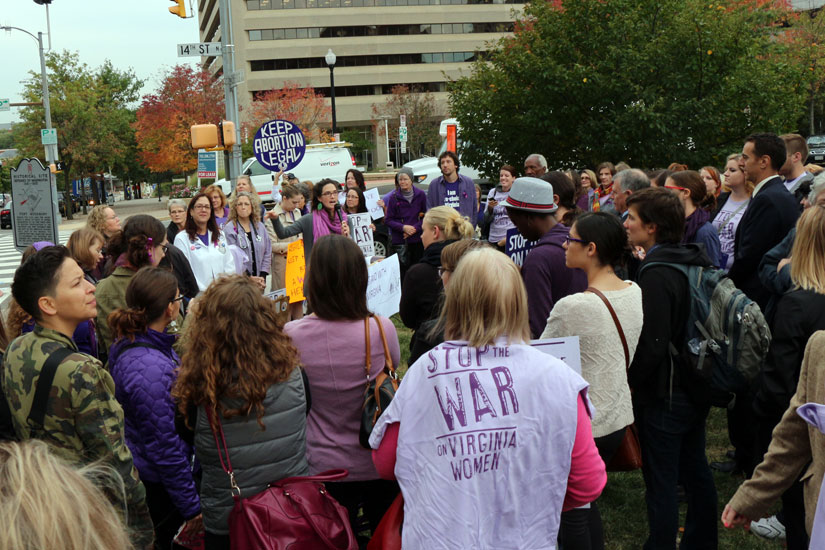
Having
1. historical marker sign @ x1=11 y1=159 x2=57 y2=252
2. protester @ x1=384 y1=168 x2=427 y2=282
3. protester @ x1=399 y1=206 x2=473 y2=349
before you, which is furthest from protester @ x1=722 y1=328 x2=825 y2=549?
historical marker sign @ x1=11 y1=159 x2=57 y2=252

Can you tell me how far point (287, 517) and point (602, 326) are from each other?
165 cm

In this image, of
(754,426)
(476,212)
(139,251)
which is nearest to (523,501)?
(754,426)

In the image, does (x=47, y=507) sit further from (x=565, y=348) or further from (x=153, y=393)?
(x=565, y=348)

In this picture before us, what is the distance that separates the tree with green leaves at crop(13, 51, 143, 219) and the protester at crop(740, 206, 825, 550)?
42.6m

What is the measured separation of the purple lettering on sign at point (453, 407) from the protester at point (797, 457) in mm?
1022

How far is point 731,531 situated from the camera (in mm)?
4656

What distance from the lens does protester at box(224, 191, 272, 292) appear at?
26.7 ft

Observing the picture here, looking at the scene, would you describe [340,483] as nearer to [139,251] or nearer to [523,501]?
[523,501]

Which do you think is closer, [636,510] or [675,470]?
[675,470]

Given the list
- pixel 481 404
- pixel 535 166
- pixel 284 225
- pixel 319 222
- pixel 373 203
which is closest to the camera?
pixel 481 404

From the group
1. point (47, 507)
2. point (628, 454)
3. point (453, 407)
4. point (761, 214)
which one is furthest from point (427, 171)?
point (47, 507)

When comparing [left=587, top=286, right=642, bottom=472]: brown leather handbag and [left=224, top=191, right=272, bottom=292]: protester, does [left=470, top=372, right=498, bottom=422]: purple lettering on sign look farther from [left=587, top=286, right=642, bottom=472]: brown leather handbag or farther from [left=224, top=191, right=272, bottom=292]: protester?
[left=224, top=191, right=272, bottom=292]: protester

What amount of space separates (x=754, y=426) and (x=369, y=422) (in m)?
3.16

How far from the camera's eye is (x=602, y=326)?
11.4 ft
